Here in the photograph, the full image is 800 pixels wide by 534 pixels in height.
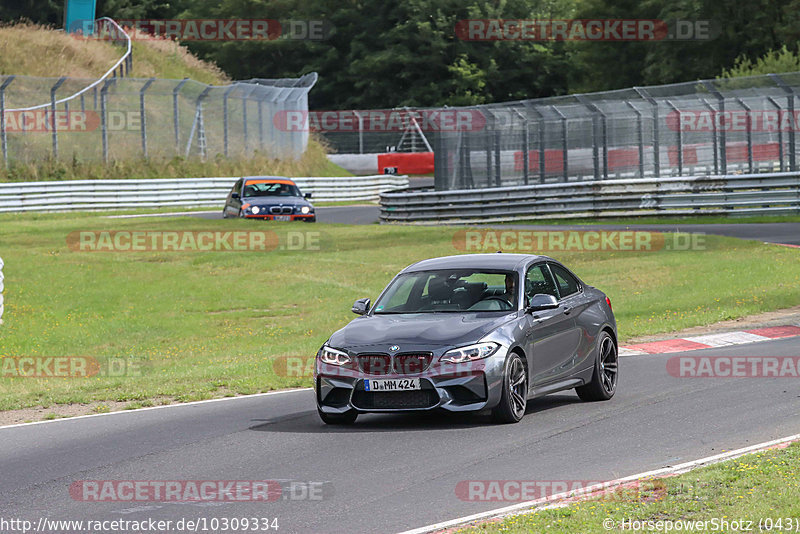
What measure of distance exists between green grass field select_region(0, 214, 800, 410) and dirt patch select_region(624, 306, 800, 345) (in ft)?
0.69

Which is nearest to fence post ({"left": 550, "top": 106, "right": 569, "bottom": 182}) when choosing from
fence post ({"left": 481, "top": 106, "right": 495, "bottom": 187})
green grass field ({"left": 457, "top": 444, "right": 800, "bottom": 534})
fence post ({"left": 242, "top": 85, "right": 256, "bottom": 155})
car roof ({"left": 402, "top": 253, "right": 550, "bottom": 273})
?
fence post ({"left": 481, "top": 106, "right": 495, "bottom": 187})

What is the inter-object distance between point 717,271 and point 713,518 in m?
16.7

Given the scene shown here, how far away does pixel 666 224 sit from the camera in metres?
31.5

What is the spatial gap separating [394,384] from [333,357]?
65 centimetres

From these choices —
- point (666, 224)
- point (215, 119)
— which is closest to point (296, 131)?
point (215, 119)

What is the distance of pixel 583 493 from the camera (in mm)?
7188

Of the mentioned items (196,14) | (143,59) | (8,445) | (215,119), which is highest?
(196,14)

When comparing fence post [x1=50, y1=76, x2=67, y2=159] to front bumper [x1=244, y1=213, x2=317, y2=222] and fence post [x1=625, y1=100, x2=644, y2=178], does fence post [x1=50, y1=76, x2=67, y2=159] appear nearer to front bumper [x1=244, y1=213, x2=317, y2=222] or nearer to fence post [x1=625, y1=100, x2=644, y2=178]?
front bumper [x1=244, y1=213, x2=317, y2=222]

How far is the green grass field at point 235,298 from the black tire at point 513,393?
12.5ft

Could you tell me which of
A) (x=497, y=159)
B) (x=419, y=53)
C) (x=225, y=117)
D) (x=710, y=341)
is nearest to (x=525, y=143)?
(x=497, y=159)

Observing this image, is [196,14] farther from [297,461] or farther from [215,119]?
Answer: [297,461]

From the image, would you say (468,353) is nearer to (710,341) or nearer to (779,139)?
(710,341)

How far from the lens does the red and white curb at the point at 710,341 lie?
15.2 meters

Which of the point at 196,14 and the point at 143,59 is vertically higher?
the point at 196,14
